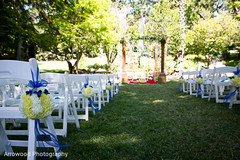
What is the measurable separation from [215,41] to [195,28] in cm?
241

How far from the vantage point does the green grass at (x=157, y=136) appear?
2008 millimetres

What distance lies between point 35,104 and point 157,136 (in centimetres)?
186

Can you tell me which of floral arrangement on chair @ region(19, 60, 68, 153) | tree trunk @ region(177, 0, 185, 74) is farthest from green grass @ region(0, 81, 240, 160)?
tree trunk @ region(177, 0, 185, 74)

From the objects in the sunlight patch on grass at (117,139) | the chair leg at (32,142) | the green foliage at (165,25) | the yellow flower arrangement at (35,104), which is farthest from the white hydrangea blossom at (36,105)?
the green foliage at (165,25)

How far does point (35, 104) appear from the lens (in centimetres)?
147

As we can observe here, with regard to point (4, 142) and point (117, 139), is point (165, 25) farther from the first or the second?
point (4, 142)

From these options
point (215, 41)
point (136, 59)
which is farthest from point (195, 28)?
point (136, 59)

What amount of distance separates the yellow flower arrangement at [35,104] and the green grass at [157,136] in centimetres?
81

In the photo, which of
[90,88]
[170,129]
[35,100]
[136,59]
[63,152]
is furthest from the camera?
[136,59]

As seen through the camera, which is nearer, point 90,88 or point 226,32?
point 90,88

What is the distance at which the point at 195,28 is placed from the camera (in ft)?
54.5

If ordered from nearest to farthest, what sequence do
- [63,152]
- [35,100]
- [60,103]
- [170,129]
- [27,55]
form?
[35,100] < [63,152] < [60,103] < [170,129] < [27,55]

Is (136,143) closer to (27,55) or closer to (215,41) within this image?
(215,41)

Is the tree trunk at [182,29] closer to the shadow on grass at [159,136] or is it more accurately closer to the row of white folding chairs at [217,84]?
the row of white folding chairs at [217,84]
